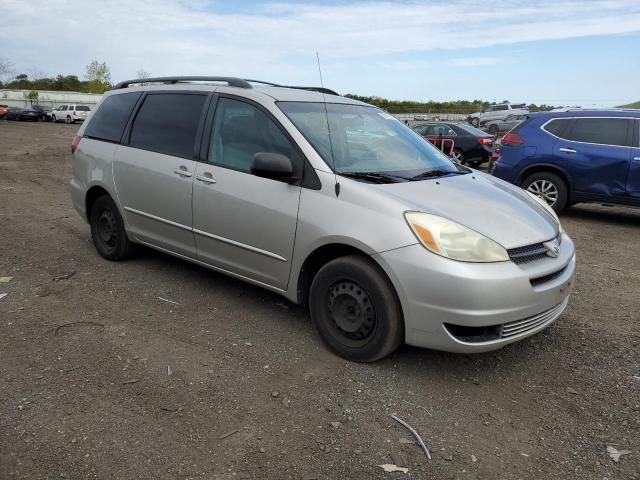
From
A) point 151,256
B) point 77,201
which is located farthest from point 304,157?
point 77,201

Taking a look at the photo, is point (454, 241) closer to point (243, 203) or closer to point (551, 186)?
point (243, 203)

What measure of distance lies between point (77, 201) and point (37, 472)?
3.79m

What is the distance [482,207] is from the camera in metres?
3.42

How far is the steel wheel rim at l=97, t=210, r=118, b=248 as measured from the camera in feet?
17.3

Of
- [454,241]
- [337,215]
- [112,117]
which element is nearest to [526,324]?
[454,241]

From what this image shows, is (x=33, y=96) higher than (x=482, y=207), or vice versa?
(x=33, y=96)

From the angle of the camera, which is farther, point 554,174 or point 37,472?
point 554,174

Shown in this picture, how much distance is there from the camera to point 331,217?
3391mm

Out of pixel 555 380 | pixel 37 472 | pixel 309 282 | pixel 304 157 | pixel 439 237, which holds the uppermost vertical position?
pixel 304 157

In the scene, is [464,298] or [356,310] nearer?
[464,298]

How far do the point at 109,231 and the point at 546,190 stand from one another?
21.5 ft

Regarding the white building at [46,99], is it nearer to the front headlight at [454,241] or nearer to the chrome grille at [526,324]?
the front headlight at [454,241]

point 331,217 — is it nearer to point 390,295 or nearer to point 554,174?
point 390,295

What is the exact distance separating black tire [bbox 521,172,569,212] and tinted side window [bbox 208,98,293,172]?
19.5ft
